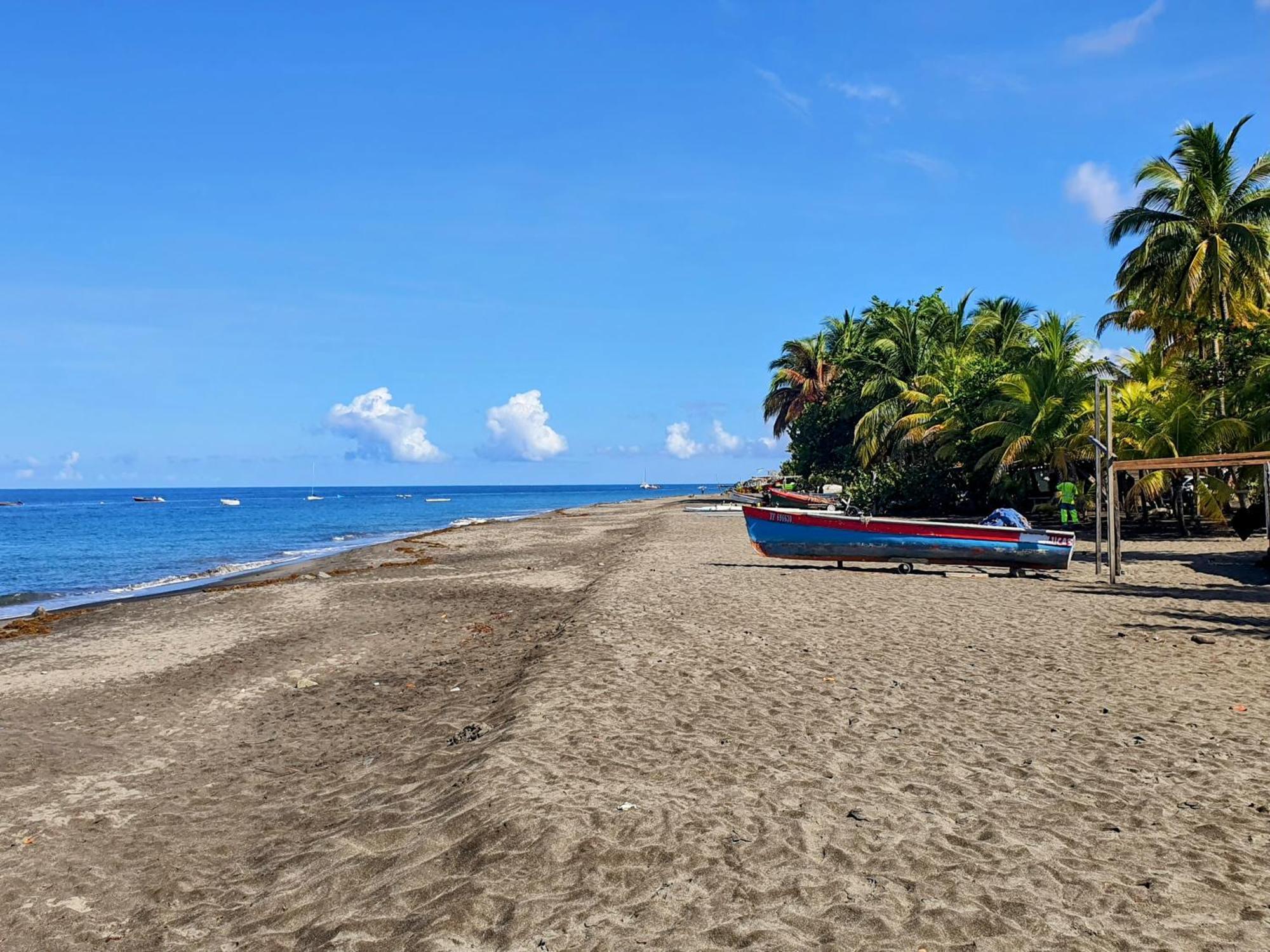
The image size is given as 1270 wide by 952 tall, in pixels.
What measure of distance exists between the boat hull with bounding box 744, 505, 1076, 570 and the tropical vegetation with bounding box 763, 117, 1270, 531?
12.9 feet

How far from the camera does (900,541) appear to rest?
17.3 m

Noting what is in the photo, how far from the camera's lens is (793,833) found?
4.96m

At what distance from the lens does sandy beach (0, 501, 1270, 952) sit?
13.9 feet

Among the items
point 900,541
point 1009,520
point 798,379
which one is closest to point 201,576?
point 900,541

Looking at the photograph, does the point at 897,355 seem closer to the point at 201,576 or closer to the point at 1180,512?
the point at 1180,512

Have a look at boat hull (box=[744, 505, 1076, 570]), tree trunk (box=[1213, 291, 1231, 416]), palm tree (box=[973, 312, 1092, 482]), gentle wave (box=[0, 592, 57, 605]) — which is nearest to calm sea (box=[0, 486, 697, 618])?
gentle wave (box=[0, 592, 57, 605])

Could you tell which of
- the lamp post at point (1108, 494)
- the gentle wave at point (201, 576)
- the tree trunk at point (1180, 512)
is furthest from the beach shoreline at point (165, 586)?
the tree trunk at point (1180, 512)

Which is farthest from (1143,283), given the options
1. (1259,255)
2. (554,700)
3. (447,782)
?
(447,782)

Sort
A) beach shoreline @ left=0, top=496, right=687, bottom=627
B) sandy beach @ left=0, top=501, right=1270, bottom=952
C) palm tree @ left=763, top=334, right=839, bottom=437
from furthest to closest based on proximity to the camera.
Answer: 1. palm tree @ left=763, top=334, right=839, bottom=437
2. beach shoreline @ left=0, top=496, right=687, bottom=627
3. sandy beach @ left=0, top=501, right=1270, bottom=952

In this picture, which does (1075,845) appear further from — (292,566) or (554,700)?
(292,566)

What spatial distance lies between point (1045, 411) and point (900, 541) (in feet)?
45.2

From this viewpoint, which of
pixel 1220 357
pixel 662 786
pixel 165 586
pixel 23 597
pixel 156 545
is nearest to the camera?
pixel 662 786

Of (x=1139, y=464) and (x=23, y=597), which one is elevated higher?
(x=1139, y=464)

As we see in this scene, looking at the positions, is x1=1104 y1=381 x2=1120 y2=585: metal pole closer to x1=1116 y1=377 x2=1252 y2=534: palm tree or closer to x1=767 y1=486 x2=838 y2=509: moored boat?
x1=1116 y1=377 x2=1252 y2=534: palm tree
